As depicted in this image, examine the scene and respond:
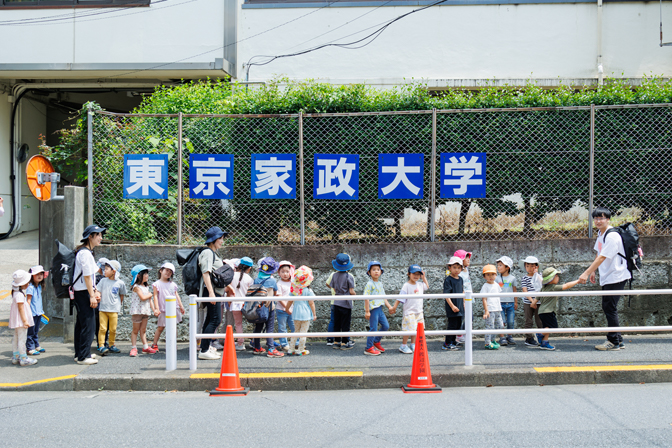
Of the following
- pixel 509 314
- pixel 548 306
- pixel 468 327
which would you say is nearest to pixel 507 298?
pixel 509 314

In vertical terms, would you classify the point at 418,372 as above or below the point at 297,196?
below

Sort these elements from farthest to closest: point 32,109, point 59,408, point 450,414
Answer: point 32,109 → point 59,408 → point 450,414

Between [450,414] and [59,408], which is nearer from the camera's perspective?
[450,414]

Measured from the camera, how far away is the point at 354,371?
5.95 m

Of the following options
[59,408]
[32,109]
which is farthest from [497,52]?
[32,109]

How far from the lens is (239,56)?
41.7 ft

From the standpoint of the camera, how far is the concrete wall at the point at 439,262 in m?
7.72

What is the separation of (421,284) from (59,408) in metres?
4.60

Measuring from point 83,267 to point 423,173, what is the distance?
4.95 meters

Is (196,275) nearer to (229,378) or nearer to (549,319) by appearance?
(229,378)

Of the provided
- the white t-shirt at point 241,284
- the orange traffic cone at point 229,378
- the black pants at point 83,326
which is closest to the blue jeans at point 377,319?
the white t-shirt at point 241,284

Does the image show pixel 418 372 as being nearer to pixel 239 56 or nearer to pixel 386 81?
pixel 386 81

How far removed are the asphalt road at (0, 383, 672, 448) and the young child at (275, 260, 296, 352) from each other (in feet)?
4.68

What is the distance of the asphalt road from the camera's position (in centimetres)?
416
